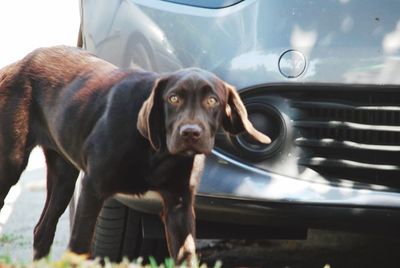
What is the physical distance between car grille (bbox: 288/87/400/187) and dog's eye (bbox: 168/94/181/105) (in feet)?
2.46

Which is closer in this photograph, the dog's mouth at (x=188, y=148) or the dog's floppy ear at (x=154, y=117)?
the dog's mouth at (x=188, y=148)

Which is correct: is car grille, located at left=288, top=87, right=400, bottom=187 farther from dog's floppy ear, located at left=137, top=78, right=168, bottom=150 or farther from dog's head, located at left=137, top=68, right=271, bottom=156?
dog's floppy ear, located at left=137, top=78, right=168, bottom=150

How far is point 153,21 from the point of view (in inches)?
198

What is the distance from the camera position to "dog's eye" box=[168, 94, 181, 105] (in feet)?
14.1

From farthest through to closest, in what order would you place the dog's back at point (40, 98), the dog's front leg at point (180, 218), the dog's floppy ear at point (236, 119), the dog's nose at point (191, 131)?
the dog's back at point (40, 98) → the dog's front leg at point (180, 218) → the dog's floppy ear at point (236, 119) → the dog's nose at point (191, 131)

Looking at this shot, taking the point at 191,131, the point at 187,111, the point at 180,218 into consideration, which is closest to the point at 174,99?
the point at 187,111

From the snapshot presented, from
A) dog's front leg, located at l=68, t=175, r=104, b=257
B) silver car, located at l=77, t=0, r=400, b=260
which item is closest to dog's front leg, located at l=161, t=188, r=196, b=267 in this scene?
silver car, located at l=77, t=0, r=400, b=260

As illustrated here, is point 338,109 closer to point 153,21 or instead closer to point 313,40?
point 313,40

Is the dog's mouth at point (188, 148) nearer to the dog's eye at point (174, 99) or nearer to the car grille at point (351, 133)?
the dog's eye at point (174, 99)

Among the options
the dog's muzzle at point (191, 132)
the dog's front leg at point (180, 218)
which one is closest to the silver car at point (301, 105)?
the dog's front leg at point (180, 218)

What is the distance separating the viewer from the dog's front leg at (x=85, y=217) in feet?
15.0

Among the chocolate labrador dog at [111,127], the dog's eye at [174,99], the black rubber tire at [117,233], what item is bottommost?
the black rubber tire at [117,233]

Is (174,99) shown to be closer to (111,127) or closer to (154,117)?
(154,117)

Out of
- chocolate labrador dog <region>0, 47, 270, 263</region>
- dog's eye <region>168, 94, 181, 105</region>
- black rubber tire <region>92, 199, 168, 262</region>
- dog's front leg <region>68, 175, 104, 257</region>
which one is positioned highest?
dog's eye <region>168, 94, 181, 105</region>
